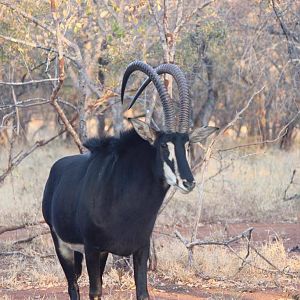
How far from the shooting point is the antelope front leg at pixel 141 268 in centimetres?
640

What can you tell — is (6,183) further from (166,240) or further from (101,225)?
(101,225)

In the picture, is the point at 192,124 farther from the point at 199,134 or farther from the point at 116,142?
the point at 199,134

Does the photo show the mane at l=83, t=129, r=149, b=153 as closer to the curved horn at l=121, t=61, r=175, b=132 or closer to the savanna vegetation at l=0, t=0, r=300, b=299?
the curved horn at l=121, t=61, r=175, b=132

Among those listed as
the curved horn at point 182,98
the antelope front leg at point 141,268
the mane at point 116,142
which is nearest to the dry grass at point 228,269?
the antelope front leg at point 141,268

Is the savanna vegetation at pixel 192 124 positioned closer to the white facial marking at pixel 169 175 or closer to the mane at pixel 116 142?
the mane at pixel 116 142

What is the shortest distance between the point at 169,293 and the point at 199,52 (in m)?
6.24

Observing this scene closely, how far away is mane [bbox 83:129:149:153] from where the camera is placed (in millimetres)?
6430

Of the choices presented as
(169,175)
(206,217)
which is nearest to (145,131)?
(169,175)

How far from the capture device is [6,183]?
15742 millimetres

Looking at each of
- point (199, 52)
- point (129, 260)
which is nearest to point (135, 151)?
point (129, 260)

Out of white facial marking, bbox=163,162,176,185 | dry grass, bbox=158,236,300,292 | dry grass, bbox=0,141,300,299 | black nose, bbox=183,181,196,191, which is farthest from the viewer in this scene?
dry grass, bbox=0,141,300,299

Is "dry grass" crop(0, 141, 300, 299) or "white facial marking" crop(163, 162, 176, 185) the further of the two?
"dry grass" crop(0, 141, 300, 299)

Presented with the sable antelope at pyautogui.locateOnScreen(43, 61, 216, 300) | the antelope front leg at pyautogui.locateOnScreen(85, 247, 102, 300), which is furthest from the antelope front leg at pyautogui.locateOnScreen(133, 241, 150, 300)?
the antelope front leg at pyautogui.locateOnScreen(85, 247, 102, 300)

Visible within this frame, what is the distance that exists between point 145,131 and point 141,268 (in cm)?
117
